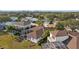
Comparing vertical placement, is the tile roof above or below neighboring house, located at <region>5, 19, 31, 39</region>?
below

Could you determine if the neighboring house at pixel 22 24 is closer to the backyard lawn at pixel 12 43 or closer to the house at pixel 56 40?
the backyard lawn at pixel 12 43

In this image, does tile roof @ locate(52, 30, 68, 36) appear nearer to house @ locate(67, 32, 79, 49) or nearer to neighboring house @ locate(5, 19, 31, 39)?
house @ locate(67, 32, 79, 49)

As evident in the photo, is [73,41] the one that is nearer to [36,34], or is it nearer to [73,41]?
[73,41]

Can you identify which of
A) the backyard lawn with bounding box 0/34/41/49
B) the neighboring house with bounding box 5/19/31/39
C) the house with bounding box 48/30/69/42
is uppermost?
the neighboring house with bounding box 5/19/31/39

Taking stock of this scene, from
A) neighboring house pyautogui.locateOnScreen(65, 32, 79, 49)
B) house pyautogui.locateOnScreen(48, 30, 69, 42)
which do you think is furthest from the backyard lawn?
neighboring house pyautogui.locateOnScreen(65, 32, 79, 49)

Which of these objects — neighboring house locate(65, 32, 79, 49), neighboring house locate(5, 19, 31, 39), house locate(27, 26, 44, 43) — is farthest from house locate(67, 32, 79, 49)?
neighboring house locate(5, 19, 31, 39)

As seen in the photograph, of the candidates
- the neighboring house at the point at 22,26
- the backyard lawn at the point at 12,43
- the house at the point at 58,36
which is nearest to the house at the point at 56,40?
the house at the point at 58,36

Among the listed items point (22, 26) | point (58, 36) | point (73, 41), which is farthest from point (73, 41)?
point (22, 26)
